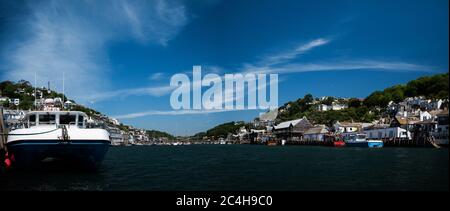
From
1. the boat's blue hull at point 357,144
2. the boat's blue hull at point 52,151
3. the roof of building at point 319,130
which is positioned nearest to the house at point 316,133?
the roof of building at point 319,130

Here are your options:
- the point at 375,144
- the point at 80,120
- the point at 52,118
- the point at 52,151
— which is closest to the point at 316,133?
the point at 375,144

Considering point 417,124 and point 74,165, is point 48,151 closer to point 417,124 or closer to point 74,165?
point 74,165

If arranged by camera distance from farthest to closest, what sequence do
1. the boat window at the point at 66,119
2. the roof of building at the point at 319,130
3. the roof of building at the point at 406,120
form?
the roof of building at the point at 319,130 < the roof of building at the point at 406,120 < the boat window at the point at 66,119

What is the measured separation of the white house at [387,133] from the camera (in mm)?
82875

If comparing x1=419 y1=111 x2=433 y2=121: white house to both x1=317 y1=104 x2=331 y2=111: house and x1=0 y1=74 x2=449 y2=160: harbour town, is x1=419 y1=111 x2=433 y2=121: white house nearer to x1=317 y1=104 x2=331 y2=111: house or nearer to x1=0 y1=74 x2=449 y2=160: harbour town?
x1=0 y1=74 x2=449 y2=160: harbour town

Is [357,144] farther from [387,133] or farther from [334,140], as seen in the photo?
[334,140]

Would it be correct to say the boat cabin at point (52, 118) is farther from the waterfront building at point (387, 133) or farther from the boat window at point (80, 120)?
the waterfront building at point (387, 133)

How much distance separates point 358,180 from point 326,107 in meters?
176

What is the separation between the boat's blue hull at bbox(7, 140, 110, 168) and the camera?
20594mm

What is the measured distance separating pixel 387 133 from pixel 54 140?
81659 mm

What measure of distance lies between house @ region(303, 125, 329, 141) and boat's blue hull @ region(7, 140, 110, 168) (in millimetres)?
101226

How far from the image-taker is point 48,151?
20.9 m

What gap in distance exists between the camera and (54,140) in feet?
67.8
